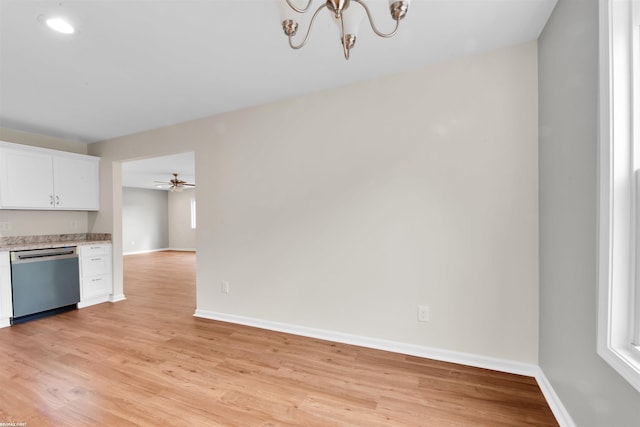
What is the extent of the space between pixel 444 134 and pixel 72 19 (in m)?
2.63

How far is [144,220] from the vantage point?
32.9 feet

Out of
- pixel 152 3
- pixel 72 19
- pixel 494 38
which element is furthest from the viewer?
pixel 494 38

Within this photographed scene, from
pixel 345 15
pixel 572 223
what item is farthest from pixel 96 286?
pixel 572 223

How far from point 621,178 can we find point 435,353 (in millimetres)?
1787

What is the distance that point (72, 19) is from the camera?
1730 millimetres

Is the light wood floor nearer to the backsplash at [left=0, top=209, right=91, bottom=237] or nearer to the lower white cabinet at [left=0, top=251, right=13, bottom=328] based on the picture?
the lower white cabinet at [left=0, top=251, right=13, bottom=328]

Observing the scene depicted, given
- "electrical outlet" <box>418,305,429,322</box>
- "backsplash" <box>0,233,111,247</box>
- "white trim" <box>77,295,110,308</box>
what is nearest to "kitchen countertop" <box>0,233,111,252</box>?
"backsplash" <box>0,233,111,247</box>

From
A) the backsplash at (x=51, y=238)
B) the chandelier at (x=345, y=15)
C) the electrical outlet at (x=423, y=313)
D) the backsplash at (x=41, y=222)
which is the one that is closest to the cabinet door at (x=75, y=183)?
the backsplash at (x=41, y=222)

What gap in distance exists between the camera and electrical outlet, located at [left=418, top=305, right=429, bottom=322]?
7.78 ft

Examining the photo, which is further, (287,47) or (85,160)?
(85,160)

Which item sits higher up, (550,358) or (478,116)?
(478,116)

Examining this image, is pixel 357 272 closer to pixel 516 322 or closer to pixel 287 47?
pixel 516 322

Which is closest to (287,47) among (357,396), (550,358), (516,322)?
(357,396)

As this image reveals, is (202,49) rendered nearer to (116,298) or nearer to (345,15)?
(345,15)
